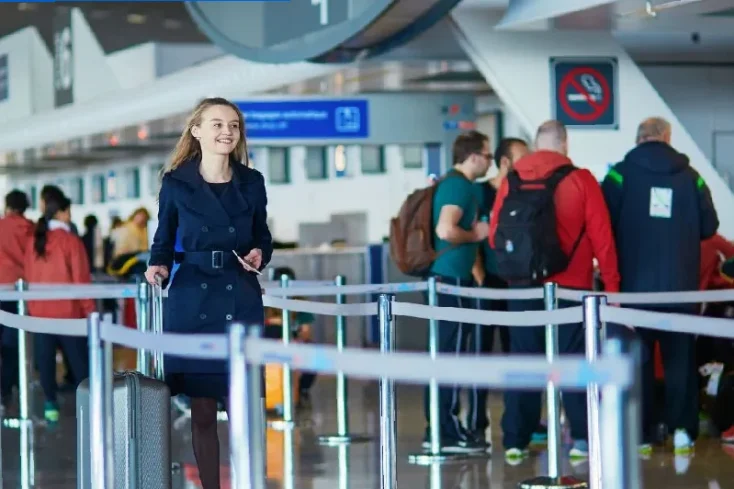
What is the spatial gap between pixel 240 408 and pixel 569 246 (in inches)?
149

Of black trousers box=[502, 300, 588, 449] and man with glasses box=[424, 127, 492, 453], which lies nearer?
black trousers box=[502, 300, 588, 449]

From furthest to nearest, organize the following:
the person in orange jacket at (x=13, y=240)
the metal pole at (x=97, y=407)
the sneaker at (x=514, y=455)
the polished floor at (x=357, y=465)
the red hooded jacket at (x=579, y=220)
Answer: the person in orange jacket at (x=13, y=240) < the sneaker at (x=514, y=455) < the red hooded jacket at (x=579, y=220) < the polished floor at (x=357, y=465) < the metal pole at (x=97, y=407)

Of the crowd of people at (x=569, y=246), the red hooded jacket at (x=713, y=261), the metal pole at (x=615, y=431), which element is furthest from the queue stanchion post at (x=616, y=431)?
the red hooded jacket at (x=713, y=261)

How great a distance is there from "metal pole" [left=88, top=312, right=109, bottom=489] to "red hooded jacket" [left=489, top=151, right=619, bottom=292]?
10.9 ft

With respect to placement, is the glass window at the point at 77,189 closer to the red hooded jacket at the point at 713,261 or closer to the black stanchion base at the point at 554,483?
the red hooded jacket at the point at 713,261

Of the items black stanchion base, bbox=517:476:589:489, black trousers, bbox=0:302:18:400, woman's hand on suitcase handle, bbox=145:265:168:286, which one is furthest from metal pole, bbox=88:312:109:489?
black trousers, bbox=0:302:18:400

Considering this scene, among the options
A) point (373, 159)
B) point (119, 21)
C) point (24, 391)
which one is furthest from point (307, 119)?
point (119, 21)

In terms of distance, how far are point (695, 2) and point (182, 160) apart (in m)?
4.84

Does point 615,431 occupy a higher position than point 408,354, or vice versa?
point 408,354

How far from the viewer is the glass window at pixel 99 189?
42.8m

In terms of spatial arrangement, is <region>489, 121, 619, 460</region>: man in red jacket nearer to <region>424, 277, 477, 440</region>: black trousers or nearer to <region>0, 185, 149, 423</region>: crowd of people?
<region>424, 277, 477, 440</region>: black trousers

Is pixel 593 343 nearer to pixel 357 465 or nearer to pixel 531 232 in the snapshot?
pixel 531 232

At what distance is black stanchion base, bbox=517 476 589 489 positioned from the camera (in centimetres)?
704

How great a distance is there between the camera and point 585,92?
11.9m
